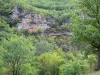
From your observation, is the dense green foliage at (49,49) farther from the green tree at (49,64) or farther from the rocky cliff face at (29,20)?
the rocky cliff face at (29,20)

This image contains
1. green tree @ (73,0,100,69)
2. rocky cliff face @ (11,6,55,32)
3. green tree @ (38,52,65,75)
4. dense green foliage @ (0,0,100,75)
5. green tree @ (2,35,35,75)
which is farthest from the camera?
rocky cliff face @ (11,6,55,32)

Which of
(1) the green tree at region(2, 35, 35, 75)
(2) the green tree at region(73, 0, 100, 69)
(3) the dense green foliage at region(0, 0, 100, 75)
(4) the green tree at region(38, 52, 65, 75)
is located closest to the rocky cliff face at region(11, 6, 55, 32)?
(3) the dense green foliage at region(0, 0, 100, 75)

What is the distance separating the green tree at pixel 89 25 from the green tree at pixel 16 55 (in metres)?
21.1

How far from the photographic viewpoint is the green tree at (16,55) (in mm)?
44875

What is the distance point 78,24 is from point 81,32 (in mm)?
794

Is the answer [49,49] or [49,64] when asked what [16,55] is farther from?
[49,49]

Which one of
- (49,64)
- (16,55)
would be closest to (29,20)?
(49,64)

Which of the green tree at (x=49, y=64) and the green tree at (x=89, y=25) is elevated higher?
the green tree at (x=89, y=25)

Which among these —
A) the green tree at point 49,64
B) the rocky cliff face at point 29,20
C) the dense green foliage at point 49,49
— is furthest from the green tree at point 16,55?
the rocky cliff face at point 29,20

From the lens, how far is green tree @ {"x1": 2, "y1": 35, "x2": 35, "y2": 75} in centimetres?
4488

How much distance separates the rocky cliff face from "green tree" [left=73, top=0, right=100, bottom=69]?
10207 centimetres

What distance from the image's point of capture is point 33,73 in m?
48.0

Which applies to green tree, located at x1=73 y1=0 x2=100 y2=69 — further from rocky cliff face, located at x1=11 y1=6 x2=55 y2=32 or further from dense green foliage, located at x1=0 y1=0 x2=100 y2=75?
rocky cliff face, located at x1=11 y1=6 x2=55 y2=32

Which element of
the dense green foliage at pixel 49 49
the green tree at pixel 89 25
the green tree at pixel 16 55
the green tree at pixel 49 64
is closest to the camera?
the green tree at pixel 89 25
